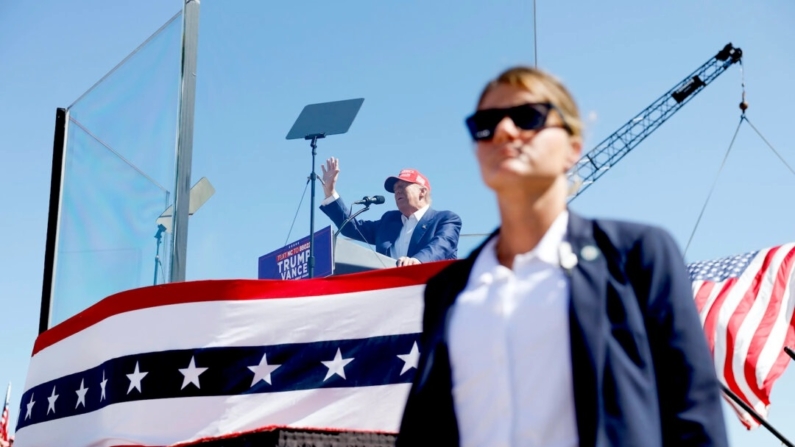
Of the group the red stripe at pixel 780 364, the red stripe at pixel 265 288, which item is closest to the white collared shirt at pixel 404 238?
the red stripe at pixel 265 288

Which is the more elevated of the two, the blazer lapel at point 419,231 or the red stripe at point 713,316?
the blazer lapel at point 419,231

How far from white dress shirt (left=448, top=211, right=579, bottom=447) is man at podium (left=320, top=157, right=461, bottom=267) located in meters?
2.39

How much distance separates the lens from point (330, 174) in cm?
431

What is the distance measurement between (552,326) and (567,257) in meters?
0.13

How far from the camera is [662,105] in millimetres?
43938

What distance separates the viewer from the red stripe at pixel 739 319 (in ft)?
19.1

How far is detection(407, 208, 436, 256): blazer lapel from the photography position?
4.15 m

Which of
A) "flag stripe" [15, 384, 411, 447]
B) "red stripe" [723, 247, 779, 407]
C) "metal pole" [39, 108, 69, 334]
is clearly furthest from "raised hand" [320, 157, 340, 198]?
"red stripe" [723, 247, 779, 407]

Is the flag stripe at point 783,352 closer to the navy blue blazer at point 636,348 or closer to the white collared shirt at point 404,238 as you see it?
the white collared shirt at point 404,238

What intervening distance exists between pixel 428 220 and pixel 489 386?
263cm

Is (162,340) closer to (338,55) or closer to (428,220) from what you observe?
(428,220)

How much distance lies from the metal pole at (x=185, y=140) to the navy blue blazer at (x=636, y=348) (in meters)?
3.07

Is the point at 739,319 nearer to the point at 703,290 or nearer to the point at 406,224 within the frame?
the point at 703,290

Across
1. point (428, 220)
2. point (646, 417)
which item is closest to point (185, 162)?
point (428, 220)
